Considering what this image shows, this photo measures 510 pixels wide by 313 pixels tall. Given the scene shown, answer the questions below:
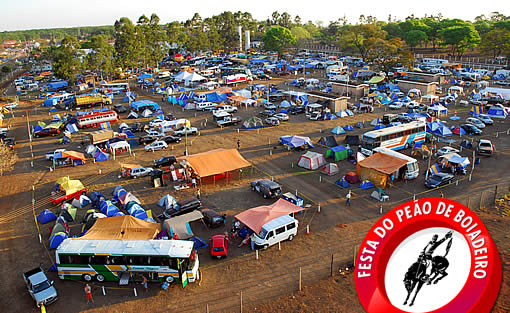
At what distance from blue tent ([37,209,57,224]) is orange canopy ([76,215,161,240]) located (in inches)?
181

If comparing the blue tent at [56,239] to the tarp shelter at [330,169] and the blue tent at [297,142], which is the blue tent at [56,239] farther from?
the blue tent at [297,142]

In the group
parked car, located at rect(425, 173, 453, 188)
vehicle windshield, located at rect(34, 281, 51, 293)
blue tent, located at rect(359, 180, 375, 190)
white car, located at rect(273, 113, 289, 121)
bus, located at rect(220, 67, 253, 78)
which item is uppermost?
bus, located at rect(220, 67, 253, 78)

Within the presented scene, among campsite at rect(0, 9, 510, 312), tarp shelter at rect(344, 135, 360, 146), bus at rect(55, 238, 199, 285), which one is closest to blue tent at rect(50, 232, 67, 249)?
campsite at rect(0, 9, 510, 312)

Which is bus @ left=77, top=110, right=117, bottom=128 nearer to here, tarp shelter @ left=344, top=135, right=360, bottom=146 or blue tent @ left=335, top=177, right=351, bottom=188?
tarp shelter @ left=344, top=135, right=360, bottom=146

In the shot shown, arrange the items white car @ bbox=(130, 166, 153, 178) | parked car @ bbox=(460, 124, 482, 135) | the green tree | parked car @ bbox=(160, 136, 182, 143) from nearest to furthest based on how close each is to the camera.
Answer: white car @ bbox=(130, 166, 153, 178), parked car @ bbox=(460, 124, 482, 135), parked car @ bbox=(160, 136, 182, 143), the green tree

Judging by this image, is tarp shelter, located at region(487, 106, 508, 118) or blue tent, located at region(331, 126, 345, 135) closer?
blue tent, located at region(331, 126, 345, 135)

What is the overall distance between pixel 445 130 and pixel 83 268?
1251 inches

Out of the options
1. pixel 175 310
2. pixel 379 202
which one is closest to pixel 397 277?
pixel 175 310

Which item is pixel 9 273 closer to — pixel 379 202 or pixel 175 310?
pixel 175 310

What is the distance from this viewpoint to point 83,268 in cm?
1567

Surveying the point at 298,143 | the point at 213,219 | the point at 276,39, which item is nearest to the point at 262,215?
the point at 213,219

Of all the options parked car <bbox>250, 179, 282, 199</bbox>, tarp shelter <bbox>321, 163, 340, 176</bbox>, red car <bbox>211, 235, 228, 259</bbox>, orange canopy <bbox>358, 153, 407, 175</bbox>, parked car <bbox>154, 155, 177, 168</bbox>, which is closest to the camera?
red car <bbox>211, 235, 228, 259</bbox>

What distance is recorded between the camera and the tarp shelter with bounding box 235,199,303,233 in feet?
60.0

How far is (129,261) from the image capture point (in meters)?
15.5
